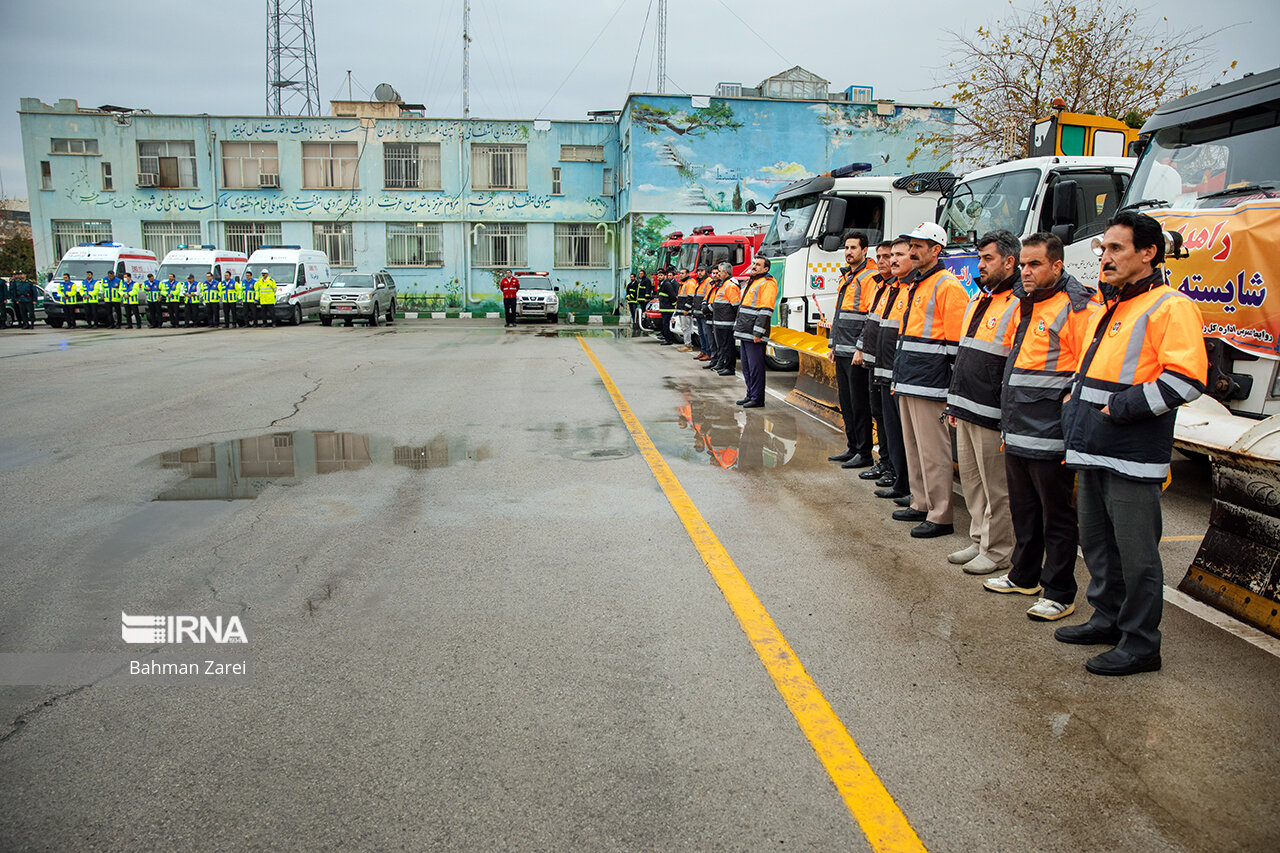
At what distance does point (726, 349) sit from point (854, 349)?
736cm

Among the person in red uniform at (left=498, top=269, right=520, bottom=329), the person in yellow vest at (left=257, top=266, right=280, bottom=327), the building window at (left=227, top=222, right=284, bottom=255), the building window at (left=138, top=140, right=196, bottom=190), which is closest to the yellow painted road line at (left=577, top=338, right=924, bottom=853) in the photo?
the person in red uniform at (left=498, top=269, right=520, bottom=329)

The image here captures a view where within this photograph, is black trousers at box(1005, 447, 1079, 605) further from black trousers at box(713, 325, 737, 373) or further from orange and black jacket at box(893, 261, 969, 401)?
black trousers at box(713, 325, 737, 373)

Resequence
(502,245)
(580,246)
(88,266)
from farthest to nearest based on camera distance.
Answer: (580,246) → (502,245) → (88,266)

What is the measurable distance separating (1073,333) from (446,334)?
22.3 metres

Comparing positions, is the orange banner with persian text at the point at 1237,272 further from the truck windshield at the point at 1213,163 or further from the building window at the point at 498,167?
the building window at the point at 498,167

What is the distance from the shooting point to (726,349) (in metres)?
15.2

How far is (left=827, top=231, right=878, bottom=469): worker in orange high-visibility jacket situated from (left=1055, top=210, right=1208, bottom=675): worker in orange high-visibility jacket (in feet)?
12.3

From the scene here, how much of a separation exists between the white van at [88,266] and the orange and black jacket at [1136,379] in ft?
99.2

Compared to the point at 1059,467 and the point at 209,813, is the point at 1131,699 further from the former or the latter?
the point at 209,813

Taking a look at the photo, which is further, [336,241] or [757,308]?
[336,241]

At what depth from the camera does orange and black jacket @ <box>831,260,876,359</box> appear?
7.83 meters

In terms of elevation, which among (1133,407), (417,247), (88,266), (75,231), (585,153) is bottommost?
(1133,407)

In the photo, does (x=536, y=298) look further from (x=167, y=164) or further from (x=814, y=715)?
(x=814, y=715)

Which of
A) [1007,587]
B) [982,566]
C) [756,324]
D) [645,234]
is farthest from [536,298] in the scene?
[1007,587]
